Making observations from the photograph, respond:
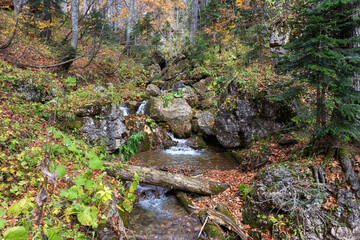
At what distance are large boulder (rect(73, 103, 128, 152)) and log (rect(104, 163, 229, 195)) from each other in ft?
7.89

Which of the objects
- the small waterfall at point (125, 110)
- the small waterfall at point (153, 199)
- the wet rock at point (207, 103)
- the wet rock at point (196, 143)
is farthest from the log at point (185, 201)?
the wet rock at point (207, 103)

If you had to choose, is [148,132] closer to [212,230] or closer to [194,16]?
[212,230]

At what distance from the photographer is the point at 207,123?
9805mm

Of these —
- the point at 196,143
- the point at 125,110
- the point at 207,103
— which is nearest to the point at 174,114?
the point at 196,143

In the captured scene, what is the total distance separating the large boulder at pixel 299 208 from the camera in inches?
132

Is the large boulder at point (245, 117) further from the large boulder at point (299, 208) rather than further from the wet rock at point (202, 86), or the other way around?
the wet rock at point (202, 86)

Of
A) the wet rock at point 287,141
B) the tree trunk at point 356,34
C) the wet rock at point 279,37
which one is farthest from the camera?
the wet rock at point 279,37

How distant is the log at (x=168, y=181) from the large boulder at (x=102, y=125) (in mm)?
2404

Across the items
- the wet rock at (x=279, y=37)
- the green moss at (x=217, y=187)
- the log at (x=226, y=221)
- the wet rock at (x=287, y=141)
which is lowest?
the log at (x=226, y=221)

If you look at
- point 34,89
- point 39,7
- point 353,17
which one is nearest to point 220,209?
point 353,17

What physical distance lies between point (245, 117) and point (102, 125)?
241 inches

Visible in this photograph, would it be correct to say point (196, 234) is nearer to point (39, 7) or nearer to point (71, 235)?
point (71, 235)

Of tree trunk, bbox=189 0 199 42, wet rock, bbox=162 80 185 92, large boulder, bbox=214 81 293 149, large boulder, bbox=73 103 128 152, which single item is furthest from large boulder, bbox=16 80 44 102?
tree trunk, bbox=189 0 199 42

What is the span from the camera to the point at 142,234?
4.14 metres
